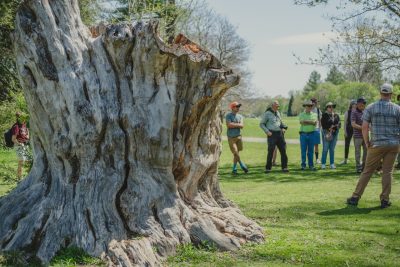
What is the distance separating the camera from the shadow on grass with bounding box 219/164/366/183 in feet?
53.5

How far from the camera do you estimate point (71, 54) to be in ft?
23.5

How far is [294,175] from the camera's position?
1733 cm

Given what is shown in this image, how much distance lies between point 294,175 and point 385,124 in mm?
7193

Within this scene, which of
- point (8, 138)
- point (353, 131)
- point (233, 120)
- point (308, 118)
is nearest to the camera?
point (8, 138)

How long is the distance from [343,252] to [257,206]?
399cm

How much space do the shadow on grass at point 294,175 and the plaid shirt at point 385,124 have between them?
5704 millimetres

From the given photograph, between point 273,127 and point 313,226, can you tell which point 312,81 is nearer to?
point 273,127

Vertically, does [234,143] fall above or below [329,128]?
below

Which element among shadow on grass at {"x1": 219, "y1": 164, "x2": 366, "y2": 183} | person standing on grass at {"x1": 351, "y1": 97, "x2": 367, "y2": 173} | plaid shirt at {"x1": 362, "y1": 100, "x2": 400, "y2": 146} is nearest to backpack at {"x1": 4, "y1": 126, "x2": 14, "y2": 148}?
shadow on grass at {"x1": 219, "y1": 164, "x2": 366, "y2": 183}

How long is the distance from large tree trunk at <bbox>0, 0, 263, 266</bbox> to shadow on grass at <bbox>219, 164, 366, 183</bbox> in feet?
29.7

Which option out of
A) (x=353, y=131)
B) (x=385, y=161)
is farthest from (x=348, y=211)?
(x=353, y=131)

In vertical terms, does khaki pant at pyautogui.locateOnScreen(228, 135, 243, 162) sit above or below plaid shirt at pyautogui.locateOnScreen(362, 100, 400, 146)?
below

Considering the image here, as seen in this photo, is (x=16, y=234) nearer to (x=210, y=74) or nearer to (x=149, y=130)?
(x=149, y=130)

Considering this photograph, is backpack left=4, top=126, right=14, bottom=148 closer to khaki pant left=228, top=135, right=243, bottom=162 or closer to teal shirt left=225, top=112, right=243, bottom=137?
teal shirt left=225, top=112, right=243, bottom=137
